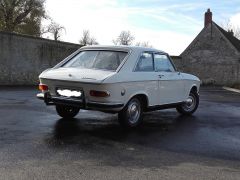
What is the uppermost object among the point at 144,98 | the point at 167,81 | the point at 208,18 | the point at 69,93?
the point at 208,18

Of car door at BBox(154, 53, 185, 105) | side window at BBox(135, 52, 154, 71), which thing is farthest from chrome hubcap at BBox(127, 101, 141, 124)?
car door at BBox(154, 53, 185, 105)

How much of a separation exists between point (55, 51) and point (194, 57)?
23.6m

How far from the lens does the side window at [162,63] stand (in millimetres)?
9348

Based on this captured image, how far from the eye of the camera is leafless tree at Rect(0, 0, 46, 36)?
48.4 meters

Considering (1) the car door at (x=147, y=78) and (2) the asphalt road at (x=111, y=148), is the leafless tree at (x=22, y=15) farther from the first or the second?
(1) the car door at (x=147, y=78)

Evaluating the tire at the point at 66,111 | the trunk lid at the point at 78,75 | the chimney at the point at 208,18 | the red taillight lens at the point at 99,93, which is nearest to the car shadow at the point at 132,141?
the tire at the point at 66,111

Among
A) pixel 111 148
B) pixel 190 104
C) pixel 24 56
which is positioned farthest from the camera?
pixel 24 56

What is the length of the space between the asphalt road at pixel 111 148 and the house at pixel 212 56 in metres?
34.3

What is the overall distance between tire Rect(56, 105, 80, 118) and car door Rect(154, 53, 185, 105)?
1.96 metres

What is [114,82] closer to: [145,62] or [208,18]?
[145,62]

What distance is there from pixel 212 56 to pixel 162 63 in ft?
120

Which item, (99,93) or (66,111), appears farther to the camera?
(66,111)

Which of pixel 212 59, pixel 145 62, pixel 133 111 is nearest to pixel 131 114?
pixel 133 111

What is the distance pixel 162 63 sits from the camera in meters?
9.59
